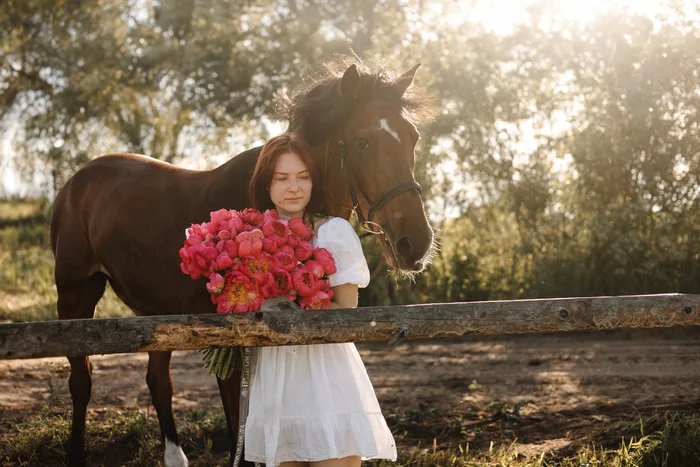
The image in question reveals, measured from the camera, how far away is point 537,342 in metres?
8.44

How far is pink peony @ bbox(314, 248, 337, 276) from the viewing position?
2660mm

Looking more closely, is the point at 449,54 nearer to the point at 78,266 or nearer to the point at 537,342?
the point at 537,342

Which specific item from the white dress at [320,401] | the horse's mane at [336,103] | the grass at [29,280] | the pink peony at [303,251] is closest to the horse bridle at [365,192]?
the horse's mane at [336,103]

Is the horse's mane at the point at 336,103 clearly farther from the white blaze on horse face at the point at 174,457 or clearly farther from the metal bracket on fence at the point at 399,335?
the white blaze on horse face at the point at 174,457

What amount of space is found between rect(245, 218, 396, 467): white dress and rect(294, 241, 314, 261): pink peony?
0.25ft

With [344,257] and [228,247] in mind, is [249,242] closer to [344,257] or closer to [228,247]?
[228,247]

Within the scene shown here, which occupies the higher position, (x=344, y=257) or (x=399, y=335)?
(x=344, y=257)

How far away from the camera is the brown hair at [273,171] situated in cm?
288

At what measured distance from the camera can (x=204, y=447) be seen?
4961mm

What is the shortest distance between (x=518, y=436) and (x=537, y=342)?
3640 mm

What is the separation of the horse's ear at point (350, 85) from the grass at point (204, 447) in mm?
2129

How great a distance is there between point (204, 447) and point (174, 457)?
47 cm

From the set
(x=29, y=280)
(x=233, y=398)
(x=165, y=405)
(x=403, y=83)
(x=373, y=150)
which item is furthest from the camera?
(x=29, y=280)

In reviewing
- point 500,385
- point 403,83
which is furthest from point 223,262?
point 500,385
